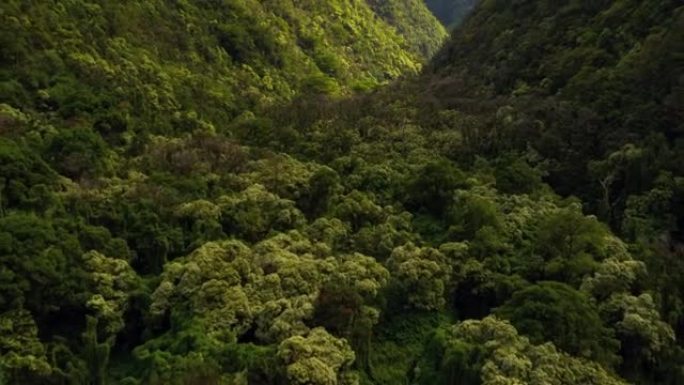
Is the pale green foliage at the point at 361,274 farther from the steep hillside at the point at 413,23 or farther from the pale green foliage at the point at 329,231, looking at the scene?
the steep hillside at the point at 413,23

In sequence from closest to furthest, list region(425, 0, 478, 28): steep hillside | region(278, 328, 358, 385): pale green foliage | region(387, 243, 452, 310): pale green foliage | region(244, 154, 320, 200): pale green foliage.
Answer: region(278, 328, 358, 385): pale green foliage
region(387, 243, 452, 310): pale green foliage
region(244, 154, 320, 200): pale green foliage
region(425, 0, 478, 28): steep hillside

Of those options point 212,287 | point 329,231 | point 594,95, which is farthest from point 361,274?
point 594,95

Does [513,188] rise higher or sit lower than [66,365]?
higher

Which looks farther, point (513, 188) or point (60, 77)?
point (60, 77)

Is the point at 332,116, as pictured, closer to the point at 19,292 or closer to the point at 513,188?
the point at 513,188

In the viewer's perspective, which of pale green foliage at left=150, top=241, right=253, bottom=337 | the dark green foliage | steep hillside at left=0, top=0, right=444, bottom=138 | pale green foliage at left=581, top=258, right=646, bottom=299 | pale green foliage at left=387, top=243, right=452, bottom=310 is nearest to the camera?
the dark green foliage

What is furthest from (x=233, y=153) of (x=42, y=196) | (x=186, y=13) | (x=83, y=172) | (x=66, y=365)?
(x=186, y=13)

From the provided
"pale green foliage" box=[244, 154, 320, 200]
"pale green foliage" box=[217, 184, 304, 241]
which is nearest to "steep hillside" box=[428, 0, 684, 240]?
"pale green foliage" box=[244, 154, 320, 200]

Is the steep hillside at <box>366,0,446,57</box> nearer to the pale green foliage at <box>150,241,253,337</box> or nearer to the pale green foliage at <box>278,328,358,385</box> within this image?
the pale green foliage at <box>150,241,253,337</box>
